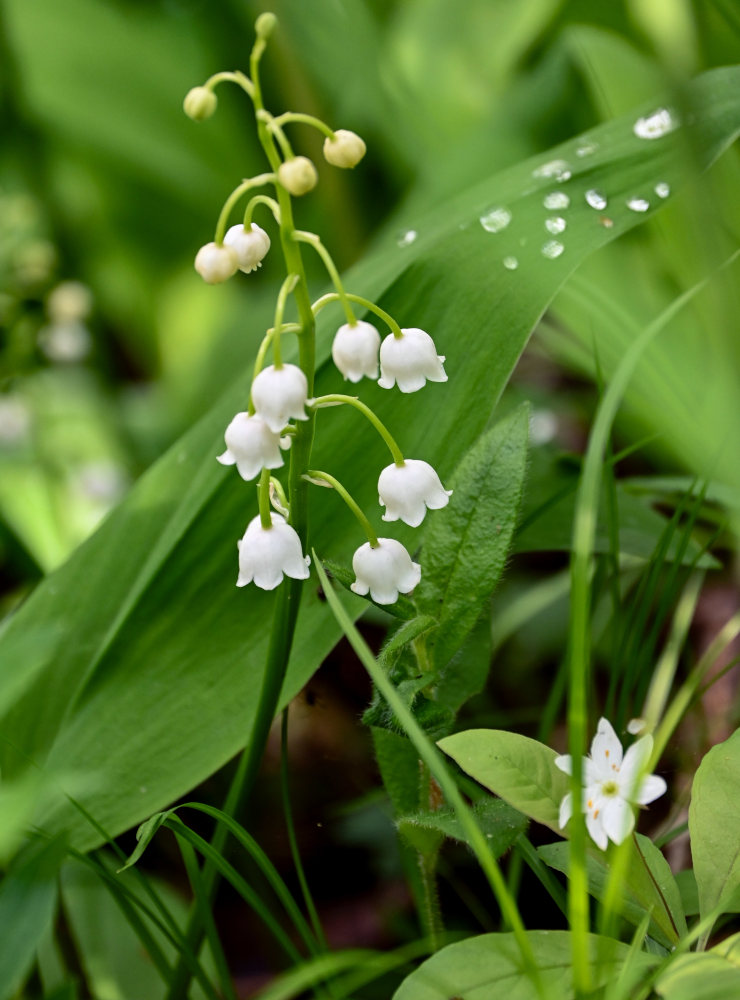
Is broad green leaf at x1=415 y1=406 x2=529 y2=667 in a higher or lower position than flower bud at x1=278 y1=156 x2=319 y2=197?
lower

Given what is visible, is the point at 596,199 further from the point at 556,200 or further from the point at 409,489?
the point at 409,489

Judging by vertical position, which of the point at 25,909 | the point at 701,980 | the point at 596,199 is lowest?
the point at 701,980

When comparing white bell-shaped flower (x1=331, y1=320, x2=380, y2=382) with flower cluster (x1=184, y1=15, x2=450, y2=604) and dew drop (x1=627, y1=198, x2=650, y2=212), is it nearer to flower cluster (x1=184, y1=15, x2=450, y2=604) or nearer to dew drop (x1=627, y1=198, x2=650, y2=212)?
flower cluster (x1=184, y1=15, x2=450, y2=604)

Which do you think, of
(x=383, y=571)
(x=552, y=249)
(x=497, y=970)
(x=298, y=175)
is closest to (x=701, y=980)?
(x=497, y=970)

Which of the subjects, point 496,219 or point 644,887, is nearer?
point 644,887

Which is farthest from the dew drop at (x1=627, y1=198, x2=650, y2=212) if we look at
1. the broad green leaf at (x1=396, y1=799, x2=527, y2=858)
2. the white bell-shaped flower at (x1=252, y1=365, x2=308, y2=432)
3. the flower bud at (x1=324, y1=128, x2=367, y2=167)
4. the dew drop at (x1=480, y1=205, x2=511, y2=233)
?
the broad green leaf at (x1=396, y1=799, x2=527, y2=858)

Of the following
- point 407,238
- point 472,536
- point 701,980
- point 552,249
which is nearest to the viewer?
point 701,980

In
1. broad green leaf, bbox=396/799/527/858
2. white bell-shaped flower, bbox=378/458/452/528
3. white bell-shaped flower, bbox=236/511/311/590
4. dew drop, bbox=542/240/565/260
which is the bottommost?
broad green leaf, bbox=396/799/527/858
